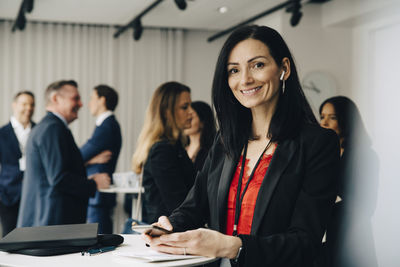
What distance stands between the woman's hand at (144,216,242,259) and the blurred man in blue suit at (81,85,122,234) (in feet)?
11.2

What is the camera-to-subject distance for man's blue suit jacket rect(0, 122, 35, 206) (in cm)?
437

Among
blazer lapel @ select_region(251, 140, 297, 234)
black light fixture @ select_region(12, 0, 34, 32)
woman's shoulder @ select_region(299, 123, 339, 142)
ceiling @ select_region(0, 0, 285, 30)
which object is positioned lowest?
blazer lapel @ select_region(251, 140, 297, 234)

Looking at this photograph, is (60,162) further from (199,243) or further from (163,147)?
(199,243)

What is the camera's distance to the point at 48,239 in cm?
136

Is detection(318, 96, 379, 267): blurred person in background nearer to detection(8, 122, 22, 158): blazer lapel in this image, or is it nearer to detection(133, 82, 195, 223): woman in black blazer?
detection(133, 82, 195, 223): woman in black blazer

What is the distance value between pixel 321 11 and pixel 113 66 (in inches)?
120

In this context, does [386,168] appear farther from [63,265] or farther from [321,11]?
[63,265]

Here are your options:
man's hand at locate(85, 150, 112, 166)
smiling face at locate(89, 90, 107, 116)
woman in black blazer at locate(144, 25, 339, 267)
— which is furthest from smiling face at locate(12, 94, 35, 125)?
woman in black blazer at locate(144, 25, 339, 267)

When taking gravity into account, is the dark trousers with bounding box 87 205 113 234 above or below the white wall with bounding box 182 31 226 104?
below

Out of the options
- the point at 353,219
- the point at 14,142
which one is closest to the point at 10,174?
the point at 14,142

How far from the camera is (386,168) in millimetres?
4902

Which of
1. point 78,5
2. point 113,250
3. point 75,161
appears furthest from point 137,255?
point 78,5

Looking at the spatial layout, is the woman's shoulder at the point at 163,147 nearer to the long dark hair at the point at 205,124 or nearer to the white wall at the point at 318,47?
the long dark hair at the point at 205,124

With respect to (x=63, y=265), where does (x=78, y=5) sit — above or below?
above
